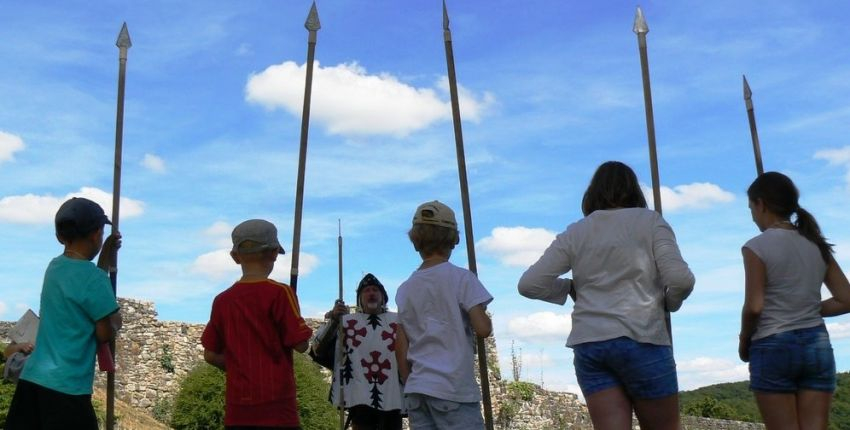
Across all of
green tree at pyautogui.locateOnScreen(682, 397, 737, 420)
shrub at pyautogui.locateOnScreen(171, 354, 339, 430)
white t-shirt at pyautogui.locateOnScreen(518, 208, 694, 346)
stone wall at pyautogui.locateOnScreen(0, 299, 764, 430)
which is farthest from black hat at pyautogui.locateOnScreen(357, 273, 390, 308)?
green tree at pyautogui.locateOnScreen(682, 397, 737, 420)

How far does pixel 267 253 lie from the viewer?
4.53 m

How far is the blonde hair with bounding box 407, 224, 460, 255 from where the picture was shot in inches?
178

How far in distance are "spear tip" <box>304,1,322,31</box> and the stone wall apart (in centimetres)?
1238

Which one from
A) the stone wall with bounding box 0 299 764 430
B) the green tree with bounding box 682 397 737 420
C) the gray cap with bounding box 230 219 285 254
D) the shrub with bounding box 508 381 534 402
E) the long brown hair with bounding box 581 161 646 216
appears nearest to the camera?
the long brown hair with bounding box 581 161 646 216

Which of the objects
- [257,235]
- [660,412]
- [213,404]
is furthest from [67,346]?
[213,404]

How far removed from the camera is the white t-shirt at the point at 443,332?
4.25m

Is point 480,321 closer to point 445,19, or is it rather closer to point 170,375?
point 445,19

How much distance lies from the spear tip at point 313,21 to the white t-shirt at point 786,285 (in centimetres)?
286

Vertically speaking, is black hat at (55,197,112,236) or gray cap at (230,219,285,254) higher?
black hat at (55,197,112,236)

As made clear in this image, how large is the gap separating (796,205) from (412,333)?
1.76 metres

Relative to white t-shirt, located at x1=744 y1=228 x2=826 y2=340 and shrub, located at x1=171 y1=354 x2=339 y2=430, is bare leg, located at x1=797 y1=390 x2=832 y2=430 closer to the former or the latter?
white t-shirt, located at x1=744 y1=228 x2=826 y2=340

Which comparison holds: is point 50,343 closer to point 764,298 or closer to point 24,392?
point 24,392

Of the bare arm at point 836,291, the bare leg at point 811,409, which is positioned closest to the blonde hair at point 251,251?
the bare leg at point 811,409

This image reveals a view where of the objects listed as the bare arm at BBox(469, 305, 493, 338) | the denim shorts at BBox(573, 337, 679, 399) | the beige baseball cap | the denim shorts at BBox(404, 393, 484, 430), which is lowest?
the denim shorts at BBox(404, 393, 484, 430)
